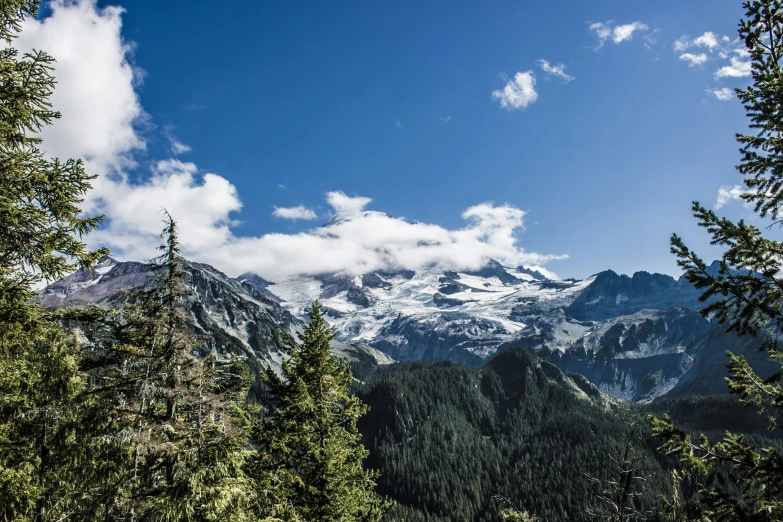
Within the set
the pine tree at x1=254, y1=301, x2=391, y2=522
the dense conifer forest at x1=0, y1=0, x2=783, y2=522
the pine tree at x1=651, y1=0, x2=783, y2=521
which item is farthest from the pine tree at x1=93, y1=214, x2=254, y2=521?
the pine tree at x1=651, y1=0, x2=783, y2=521

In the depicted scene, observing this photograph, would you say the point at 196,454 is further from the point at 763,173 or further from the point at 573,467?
the point at 573,467

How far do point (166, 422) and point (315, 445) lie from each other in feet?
20.5

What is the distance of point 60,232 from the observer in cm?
895

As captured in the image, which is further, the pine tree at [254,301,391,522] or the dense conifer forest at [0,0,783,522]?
the pine tree at [254,301,391,522]

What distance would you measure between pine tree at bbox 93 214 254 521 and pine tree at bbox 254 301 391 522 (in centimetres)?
341

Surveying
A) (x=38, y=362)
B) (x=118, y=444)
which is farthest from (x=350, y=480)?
(x=38, y=362)

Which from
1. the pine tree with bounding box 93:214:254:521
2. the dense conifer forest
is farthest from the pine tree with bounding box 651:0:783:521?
the pine tree with bounding box 93:214:254:521

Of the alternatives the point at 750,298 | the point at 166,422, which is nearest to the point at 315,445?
the point at 166,422

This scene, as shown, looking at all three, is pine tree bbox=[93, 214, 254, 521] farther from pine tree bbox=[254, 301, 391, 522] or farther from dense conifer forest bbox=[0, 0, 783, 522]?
pine tree bbox=[254, 301, 391, 522]

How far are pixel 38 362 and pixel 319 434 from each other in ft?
34.0

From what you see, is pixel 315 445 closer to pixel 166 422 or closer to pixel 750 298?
pixel 166 422

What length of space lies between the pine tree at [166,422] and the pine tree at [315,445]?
341cm

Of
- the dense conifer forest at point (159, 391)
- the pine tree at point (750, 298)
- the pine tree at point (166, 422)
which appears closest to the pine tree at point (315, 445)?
the dense conifer forest at point (159, 391)

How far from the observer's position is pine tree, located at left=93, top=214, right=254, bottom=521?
9.72 m
